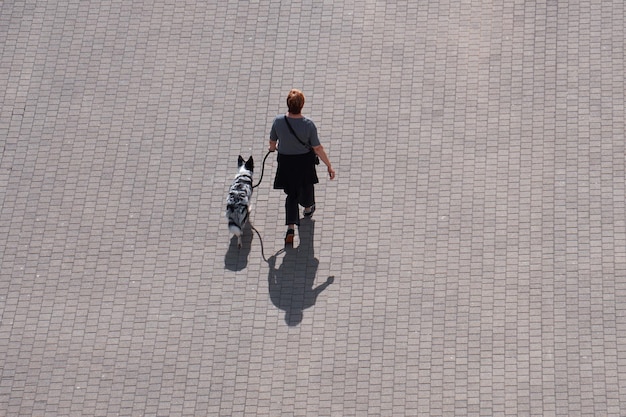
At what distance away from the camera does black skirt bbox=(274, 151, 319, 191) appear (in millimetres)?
13805

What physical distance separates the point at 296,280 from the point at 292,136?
1.37 metres

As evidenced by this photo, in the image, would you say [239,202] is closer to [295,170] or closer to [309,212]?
[295,170]

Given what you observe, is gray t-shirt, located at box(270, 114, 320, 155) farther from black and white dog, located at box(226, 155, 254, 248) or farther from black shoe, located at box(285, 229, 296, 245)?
black shoe, located at box(285, 229, 296, 245)

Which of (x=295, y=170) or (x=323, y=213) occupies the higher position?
(x=295, y=170)

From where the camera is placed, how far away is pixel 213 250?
14141 mm

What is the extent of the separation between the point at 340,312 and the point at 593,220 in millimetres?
2627

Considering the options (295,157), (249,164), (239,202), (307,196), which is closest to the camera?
(295,157)

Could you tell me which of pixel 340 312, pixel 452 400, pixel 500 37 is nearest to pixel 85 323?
pixel 340 312

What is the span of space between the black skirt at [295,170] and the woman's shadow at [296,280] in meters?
0.60

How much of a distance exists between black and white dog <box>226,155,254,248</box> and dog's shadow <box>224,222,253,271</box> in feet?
0.21

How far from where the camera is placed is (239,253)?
1412 cm

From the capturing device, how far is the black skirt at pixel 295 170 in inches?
543

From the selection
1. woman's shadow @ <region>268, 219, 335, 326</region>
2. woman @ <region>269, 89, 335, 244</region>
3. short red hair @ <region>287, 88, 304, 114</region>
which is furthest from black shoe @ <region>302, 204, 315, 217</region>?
short red hair @ <region>287, 88, 304, 114</region>

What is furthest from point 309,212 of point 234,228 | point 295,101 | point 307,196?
point 295,101
